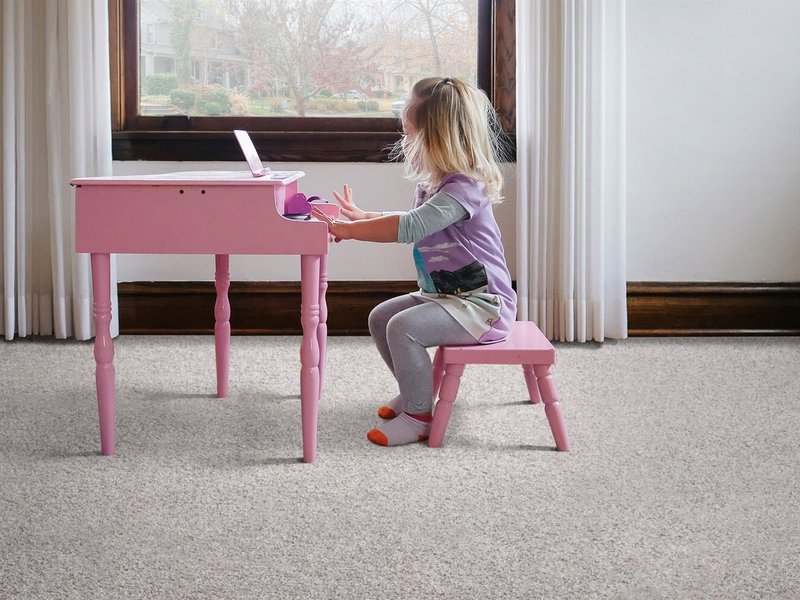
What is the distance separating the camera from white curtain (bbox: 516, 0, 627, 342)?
3.33 m

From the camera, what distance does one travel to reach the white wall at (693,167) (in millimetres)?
3463

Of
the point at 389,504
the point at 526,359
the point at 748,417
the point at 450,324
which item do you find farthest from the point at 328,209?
the point at 748,417

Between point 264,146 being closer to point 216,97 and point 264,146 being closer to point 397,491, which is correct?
point 216,97

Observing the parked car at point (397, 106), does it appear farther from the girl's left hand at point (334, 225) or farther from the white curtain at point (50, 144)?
the girl's left hand at point (334, 225)

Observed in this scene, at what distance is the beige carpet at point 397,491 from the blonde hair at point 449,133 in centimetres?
62

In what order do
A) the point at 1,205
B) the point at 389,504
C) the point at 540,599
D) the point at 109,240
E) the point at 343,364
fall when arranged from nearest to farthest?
the point at 540,599, the point at 389,504, the point at 109,240, the point at 343,364, the point at 1,205

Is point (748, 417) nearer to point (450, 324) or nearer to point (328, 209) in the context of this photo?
point (450, 324)

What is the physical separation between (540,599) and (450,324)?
889 mm

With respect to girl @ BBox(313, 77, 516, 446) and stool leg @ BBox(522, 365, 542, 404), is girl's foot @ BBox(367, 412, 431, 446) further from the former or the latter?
stool leg @ BBox(522, 365, 542, 404)

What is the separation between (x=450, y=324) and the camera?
7.31ft

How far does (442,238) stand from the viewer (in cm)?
231

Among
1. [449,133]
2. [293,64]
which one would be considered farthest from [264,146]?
[449,133]

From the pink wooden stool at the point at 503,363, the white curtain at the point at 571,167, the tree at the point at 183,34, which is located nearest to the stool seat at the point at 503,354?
the pink wooden stool at the point at 503,363

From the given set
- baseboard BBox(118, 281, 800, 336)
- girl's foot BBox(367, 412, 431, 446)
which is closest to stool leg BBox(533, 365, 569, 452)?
girl's foot BBox(367, 412, 431, 446)
